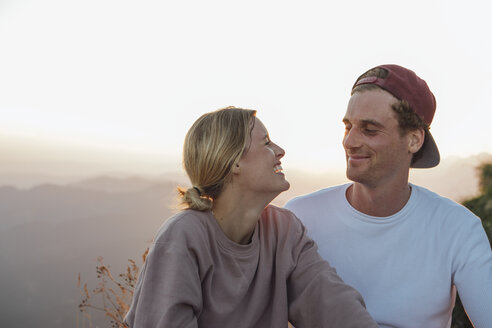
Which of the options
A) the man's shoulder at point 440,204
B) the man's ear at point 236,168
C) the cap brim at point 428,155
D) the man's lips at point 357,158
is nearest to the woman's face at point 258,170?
the man's ear at point 236,168

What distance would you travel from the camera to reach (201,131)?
7.46 feet

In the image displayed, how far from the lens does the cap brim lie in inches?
117

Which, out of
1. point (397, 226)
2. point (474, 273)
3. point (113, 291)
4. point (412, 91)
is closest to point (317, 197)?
point (397, 226)

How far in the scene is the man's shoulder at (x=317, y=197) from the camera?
3.03 m

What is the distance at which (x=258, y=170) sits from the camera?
2229mm

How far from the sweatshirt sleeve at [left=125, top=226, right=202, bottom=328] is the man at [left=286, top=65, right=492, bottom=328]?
47.4 inches

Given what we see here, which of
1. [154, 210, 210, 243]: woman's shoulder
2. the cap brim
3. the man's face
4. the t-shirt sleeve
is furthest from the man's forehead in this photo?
[154, 210, 210, 243]: woman's shoulder

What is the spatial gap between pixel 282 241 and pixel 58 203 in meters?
34.1

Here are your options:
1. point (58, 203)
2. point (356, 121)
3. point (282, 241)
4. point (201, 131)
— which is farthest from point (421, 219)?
point (58, 203)

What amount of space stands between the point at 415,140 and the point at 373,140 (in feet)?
1.17

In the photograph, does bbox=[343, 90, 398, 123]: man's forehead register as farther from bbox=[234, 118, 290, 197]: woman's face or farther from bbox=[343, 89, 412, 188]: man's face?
bbox=[234, 118, 290, 197]: woman's face

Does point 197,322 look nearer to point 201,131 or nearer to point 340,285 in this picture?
point 340,285

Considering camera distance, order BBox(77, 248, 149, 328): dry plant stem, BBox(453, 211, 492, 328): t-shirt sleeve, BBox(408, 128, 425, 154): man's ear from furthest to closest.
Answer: BBox(77, 248, 149, 328): dry plant stem, BBox(408, 128, 425, 154): man's ear, BBox(453, 211, 492, 328): t-shirt sleeve

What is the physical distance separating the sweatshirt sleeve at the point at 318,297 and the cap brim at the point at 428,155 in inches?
44.0
